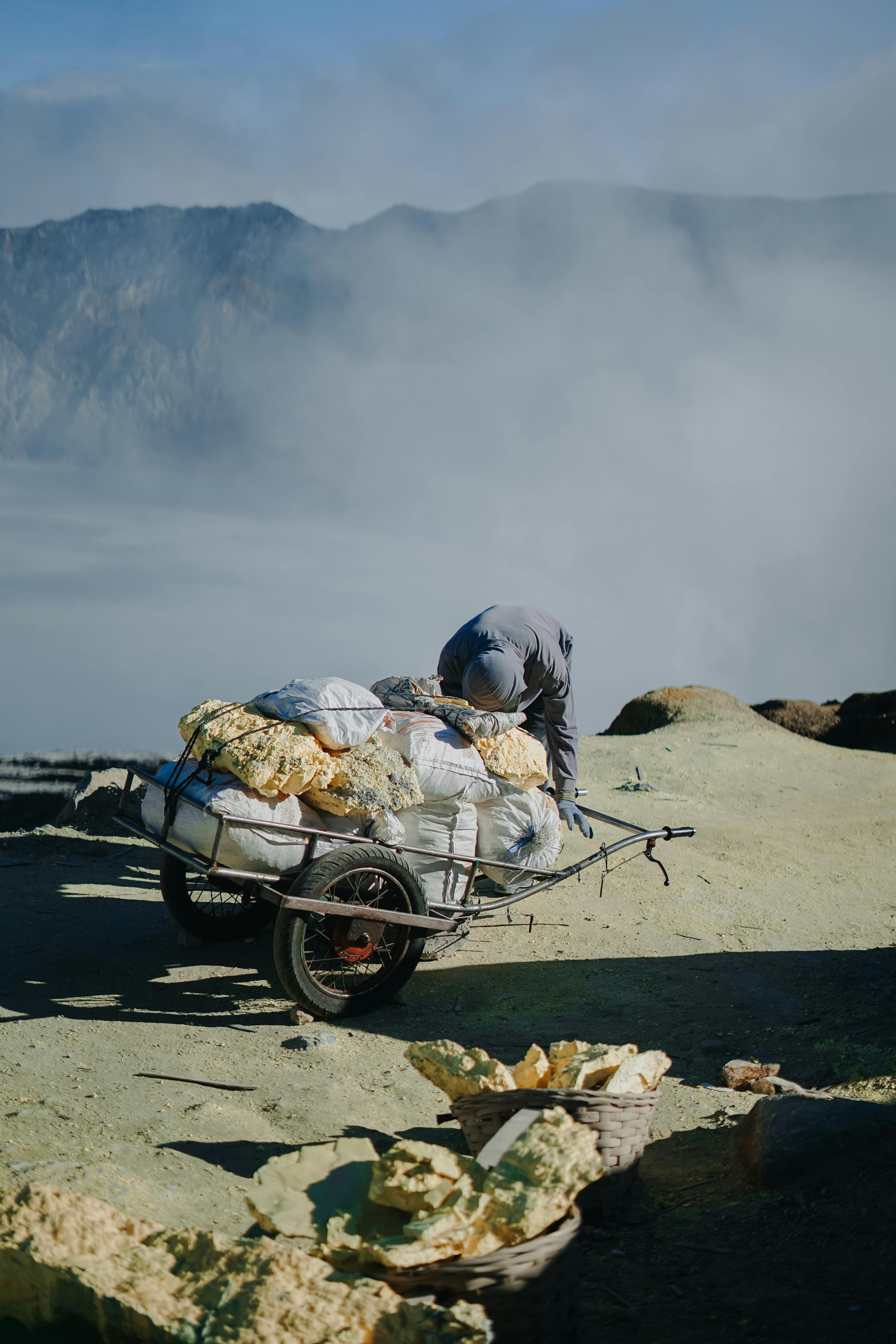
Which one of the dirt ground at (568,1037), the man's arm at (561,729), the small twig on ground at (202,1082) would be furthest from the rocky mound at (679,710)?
the small twig on ground at (202,1082)

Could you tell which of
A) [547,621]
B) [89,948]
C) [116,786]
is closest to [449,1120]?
[89,948]

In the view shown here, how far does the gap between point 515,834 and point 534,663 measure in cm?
131

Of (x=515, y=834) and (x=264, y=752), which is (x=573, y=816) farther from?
(x=264, y=752)

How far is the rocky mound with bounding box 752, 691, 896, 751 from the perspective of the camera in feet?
51.6

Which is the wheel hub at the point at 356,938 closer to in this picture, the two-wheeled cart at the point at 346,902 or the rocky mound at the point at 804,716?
the two-wheeled cart at the point at 346,902

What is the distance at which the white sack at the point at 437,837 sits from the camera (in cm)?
464

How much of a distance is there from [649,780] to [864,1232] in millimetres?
8145

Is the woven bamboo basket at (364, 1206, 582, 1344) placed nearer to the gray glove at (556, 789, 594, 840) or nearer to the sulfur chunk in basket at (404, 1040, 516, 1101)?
the sulfur chunk in basket at (404, 1040, 516, 1101)

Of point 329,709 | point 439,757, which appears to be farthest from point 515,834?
point 329,709

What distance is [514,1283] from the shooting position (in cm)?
215

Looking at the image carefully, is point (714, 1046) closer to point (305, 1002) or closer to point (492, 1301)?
point (305, 1002)

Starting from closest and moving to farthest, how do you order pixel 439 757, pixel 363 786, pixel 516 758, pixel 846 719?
pixel 363 786, pixel 439 757, pixel 516 758, pixel 846 719

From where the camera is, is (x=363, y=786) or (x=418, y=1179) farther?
(x=363, y=786)

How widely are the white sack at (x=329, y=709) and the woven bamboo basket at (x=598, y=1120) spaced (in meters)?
1.77
